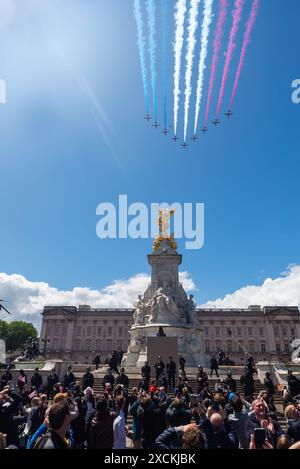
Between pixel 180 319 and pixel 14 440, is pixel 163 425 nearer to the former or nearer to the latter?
pixel 14 440

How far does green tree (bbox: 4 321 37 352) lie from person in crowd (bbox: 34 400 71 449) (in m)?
106

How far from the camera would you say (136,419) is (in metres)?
7.47

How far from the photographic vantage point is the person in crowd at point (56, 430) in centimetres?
336

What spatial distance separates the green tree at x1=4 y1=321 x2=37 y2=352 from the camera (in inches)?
3805

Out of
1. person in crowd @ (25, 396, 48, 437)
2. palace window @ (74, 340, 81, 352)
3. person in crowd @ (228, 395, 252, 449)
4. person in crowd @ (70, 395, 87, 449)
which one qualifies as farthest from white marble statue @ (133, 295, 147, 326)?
palace window @ (74, 340, 81, 352)

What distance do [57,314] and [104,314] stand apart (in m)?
→ 14.3

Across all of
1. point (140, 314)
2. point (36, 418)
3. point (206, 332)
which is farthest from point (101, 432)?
point (206, 332)

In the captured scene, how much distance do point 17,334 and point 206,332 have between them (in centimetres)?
5930

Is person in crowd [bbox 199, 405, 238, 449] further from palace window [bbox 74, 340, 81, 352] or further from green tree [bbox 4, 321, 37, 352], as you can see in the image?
green tree [bbox 4, 321, 37, 352]

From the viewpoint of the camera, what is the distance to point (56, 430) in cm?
358

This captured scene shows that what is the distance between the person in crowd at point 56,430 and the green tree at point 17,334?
105748mm

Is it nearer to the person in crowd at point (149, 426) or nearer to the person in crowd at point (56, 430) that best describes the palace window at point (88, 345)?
the person in crowd at point (149, 426)

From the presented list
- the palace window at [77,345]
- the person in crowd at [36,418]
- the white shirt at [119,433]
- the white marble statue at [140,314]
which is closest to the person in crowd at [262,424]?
the white shirt at [119,433]
